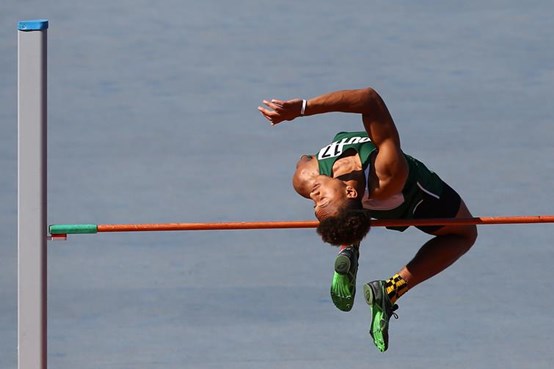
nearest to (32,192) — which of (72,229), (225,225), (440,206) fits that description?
(72,229)

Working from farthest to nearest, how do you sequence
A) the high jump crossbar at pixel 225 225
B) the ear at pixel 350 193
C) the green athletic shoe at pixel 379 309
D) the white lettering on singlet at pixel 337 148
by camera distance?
1. the green athletic shoe at pixel 379 309
2. the white lettering on singlet at pixel 337 148
3. the high jump crossbar at pixel 225 225
4. the ear at pixel 350 193

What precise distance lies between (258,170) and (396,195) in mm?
3207

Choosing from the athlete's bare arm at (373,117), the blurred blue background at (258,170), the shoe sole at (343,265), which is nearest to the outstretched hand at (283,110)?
the athlete's bare arm at (373,117)

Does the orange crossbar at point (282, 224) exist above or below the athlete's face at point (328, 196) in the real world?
below

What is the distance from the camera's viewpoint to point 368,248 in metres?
9.48

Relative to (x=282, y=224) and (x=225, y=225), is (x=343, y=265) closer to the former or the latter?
(x=282, y=224)

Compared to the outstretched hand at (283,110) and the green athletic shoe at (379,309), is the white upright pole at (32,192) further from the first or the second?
the green athletic shoe at (379,309)

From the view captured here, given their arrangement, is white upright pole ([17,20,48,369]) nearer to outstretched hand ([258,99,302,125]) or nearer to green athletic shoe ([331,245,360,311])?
outstretched hand ([258,99,302,125])

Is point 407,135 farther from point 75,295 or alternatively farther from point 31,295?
point 31,295

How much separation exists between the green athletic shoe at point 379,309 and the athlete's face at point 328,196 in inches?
26.7

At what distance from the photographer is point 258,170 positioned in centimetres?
1032

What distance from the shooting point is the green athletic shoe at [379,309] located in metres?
7.36

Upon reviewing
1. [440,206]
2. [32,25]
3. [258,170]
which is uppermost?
[32,25]

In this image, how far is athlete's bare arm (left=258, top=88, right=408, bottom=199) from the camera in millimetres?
6855
